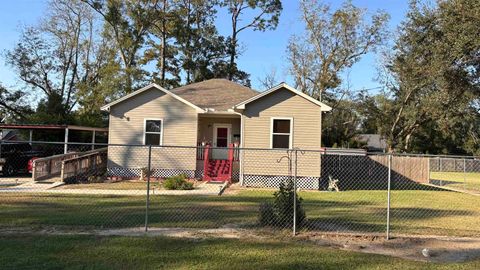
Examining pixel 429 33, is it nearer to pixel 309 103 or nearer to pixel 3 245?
pixel 309 103

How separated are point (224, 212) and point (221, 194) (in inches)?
160

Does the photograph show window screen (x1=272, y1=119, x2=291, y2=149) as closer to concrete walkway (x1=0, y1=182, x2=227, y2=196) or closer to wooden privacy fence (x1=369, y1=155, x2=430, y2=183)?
concrete walkway (x1=0, y1=182, x2=227, y2=196)

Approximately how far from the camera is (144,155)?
20.5 m

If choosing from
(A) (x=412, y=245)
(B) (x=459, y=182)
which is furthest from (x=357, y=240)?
(B) (x=459, y=182)

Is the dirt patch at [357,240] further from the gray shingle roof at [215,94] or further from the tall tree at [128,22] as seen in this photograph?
the tall tree at [128,22]

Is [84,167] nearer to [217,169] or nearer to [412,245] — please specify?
[217,169]

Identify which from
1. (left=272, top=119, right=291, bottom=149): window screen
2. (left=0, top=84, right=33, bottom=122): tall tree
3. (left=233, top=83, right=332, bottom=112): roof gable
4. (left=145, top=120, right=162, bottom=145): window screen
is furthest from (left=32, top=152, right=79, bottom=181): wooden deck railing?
(left=0, top=84, right=33, bottom=122): tall tree

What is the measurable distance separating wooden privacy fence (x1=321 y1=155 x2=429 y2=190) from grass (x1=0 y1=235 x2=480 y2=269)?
645 inches

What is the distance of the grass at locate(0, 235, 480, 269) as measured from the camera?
6.38 m

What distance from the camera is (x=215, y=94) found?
24.0 m

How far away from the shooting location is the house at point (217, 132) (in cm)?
1902

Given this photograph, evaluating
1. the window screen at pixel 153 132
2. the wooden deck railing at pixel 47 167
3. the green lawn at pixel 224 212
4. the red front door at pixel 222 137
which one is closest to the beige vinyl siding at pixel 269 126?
the red front door at pixel 222 137

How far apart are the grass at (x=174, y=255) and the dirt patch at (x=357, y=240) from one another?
16.0 inches

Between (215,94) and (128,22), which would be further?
(128,22)
